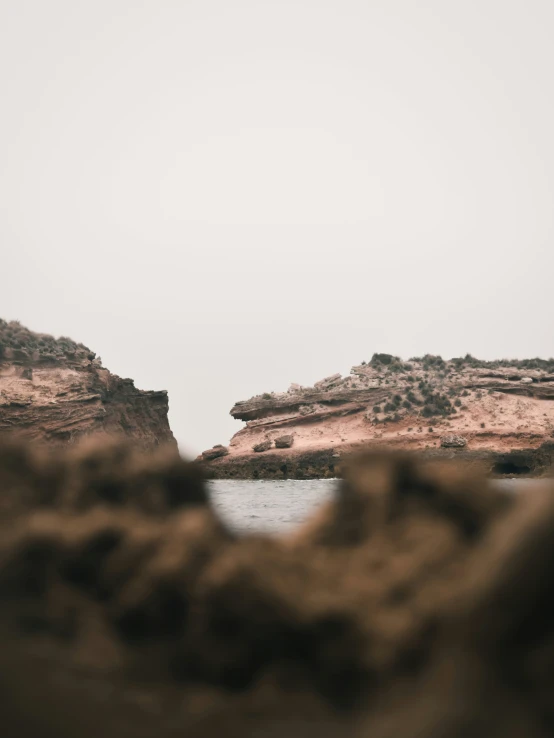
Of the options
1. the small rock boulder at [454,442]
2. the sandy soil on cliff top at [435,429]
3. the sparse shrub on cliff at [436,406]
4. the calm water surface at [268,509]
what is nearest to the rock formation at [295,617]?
the calm water surface at [268,509]

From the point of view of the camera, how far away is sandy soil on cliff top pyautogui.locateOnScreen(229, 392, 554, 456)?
44.6m

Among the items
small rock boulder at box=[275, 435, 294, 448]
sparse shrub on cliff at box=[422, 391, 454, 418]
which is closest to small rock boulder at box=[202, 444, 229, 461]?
small rock boulder at box=[275, 435, 294, 448]

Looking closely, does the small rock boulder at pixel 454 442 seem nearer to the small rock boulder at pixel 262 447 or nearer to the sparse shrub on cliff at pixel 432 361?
the small rock boulder at pixel 262 447

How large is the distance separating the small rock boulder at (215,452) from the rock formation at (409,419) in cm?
81

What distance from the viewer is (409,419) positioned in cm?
5084

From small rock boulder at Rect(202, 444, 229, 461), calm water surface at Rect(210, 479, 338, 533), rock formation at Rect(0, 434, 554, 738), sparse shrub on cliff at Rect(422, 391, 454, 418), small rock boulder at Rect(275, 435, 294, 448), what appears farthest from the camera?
small rock boulder at Rect(202, 444, 229, 461)

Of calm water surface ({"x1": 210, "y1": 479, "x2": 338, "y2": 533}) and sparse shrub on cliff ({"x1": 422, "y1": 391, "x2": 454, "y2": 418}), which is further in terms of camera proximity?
sparse shrub on cliff ({"x1": 422, "y1": 391, "x2": 454, "y2": 418})

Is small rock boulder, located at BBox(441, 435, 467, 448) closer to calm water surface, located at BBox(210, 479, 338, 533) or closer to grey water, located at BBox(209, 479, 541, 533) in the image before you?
grey water, located at BBox(209, 479, 541, 533)

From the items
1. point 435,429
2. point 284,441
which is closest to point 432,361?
point 435,429

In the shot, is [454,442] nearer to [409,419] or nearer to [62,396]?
[409,419]

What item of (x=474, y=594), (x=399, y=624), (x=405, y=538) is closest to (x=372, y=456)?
(x=405, y=538)

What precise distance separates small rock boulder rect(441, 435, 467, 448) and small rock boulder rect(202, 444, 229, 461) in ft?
58.1

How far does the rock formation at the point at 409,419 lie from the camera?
43.8 m

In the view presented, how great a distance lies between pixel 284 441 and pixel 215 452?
20.2 ft
